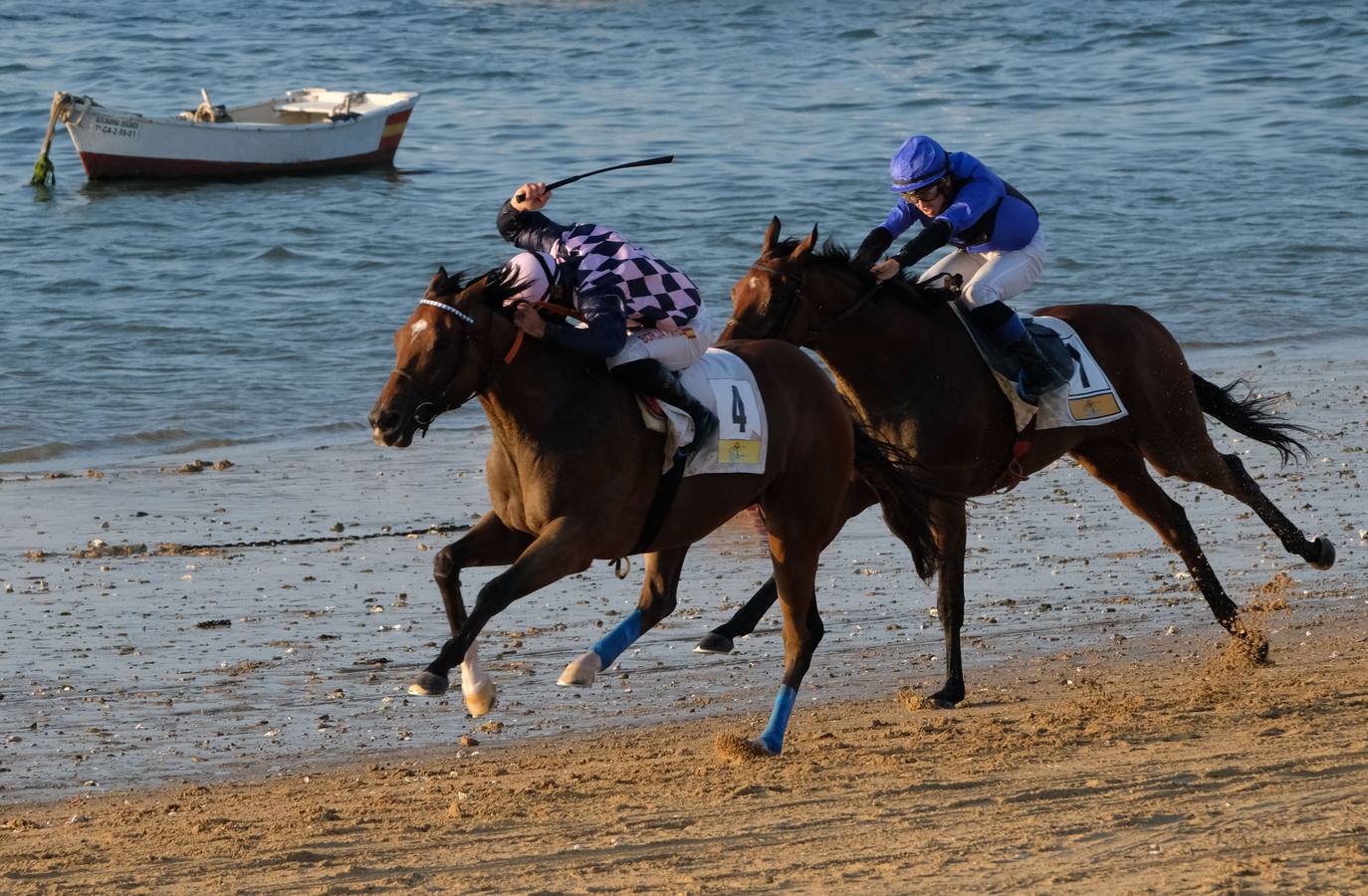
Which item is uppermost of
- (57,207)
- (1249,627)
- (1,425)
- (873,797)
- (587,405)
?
(587,405)

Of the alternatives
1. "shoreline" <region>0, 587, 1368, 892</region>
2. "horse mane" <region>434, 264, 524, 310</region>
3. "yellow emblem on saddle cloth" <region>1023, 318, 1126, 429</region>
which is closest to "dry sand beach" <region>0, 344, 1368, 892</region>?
"shoreline" <region>0, 587, 1368, 892</region>

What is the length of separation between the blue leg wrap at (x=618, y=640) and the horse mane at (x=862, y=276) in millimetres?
1774

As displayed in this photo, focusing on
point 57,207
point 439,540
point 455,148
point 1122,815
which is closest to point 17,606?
point 439,540

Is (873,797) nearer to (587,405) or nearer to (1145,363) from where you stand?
(587,405)

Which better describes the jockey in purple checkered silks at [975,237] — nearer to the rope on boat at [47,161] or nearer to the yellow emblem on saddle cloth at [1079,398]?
the yellow emblem on saddle cloth at [1079,398]

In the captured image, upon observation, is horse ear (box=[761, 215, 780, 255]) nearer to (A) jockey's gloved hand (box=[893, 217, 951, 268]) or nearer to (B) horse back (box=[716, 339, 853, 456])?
(A) jockey's gloved hand (box=[893, 217, 951, 268])

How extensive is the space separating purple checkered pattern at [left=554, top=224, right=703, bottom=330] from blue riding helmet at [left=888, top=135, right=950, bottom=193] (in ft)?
5.52

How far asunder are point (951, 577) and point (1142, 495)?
1390mm

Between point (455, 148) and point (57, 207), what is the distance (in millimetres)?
7639

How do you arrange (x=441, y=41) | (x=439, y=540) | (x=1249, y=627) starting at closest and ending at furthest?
(x=1249, y=627)
(x=439, y=540)
(x=441, y=41)

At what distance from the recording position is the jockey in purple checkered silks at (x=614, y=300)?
244 inches

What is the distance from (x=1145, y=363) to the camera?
8.48m

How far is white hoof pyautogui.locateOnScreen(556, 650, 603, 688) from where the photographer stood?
6.41 m

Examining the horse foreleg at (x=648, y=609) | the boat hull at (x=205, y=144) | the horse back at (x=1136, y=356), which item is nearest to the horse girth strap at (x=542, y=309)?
the horse foreleg at (x=648, y=609)
